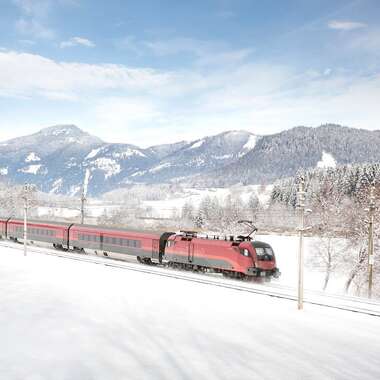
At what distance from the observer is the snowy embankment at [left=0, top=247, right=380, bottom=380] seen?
1320cm

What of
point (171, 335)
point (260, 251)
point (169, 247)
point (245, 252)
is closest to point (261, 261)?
point (260, 251)

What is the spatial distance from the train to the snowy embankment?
5.13m

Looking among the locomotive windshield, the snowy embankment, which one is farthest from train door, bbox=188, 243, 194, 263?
the snowy embankment

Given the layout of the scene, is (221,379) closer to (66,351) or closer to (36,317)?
(66,351)

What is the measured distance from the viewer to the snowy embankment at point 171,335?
43.3ft

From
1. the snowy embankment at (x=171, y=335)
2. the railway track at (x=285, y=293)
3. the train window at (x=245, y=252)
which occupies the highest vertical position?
the train window at (x=245, y=252)

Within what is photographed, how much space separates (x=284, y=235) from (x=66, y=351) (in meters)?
66.0

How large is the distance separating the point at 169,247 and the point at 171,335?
66.9 feet

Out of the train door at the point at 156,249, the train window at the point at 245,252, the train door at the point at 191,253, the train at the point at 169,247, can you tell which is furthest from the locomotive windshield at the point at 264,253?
the train door at the point at 156,249

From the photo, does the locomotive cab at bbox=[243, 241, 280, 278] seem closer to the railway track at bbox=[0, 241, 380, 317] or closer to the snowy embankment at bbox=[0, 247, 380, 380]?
the railway track at bbox=[0, 241, 380, 317]

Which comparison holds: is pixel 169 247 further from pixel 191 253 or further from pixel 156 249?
pixel 191 253

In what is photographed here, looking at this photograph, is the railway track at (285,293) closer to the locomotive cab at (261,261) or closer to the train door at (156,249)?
the locomotive cab at (261,261)

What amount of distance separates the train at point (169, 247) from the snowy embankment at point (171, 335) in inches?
202

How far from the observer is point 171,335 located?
16.9 metres
